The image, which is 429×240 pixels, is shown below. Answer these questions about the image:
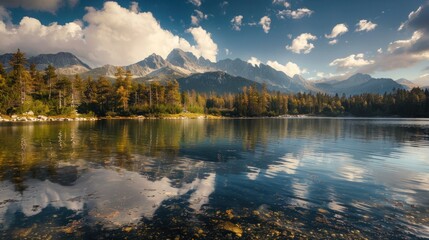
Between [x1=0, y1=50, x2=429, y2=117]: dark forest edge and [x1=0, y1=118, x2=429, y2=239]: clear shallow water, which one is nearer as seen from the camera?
[x1=0, y1=118, x2=429, y2=239]: clear shallow water

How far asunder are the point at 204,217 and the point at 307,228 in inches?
181

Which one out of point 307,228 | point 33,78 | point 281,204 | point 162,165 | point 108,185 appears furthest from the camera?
point 33,78

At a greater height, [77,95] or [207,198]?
[77,95]

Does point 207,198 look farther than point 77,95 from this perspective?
Answer: No

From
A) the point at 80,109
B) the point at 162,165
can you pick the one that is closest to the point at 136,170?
the point at 162,165

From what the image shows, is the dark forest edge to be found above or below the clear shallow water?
above

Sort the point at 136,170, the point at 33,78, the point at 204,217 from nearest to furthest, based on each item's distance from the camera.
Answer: the point at 204,217
the point at 136,170
the point at 33,78

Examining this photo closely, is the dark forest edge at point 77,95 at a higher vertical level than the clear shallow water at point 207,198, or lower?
higher

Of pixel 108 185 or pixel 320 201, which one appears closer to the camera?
pixel 320 201

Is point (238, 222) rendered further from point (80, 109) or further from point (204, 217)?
point (80, 109)

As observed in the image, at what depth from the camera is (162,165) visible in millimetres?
23531

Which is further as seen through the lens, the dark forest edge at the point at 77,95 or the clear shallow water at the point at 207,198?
the dark forest edge at the point at 77,95

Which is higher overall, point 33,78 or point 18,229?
point 33,78

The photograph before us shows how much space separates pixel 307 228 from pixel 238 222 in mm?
2978
